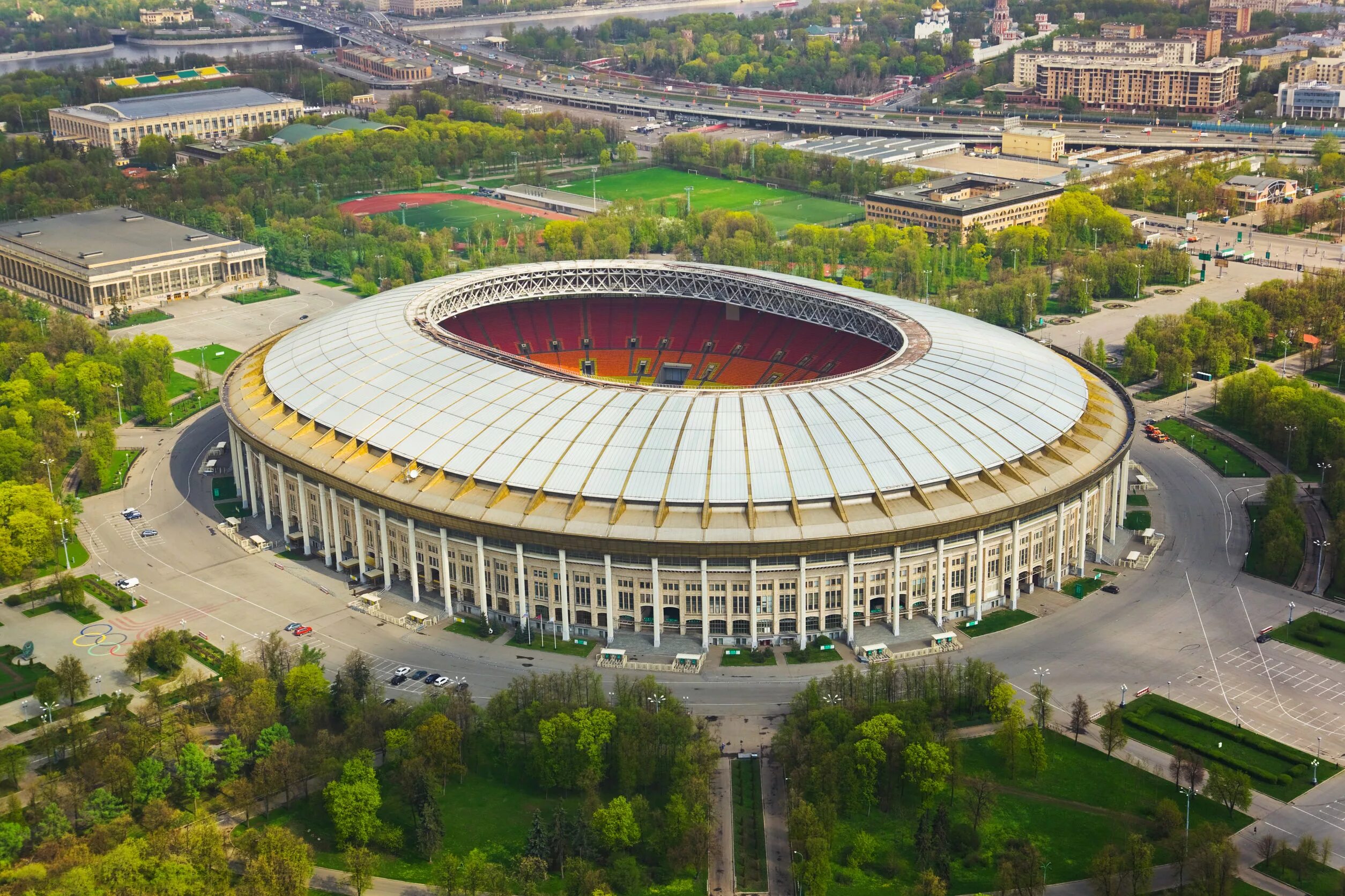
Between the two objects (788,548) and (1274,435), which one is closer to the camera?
(788,548)

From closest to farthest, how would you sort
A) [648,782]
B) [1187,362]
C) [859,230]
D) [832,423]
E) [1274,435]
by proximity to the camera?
[648,782] → [832,423] → [1274,435] → [1187,362] → [859,230]

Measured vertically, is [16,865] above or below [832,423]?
below

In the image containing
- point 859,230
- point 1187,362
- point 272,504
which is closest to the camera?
point 272,504

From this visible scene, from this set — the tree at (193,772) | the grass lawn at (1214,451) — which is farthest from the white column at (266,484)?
the grass lawn at (1214,451)

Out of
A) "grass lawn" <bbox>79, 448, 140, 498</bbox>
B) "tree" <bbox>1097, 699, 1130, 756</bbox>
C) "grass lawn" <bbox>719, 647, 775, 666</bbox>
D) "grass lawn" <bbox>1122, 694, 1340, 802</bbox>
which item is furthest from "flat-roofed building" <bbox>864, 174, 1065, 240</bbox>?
"tree" <bbox>1097, 699, 1130, 756</bbox>

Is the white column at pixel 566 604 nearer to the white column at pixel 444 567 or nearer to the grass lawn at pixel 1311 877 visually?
the white column at pixel 444 567

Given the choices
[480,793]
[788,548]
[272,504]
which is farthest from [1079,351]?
[480,793]

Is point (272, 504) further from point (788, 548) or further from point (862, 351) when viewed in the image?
point (862, 351)

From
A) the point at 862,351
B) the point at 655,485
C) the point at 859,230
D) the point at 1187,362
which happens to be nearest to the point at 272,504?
the point at 655,485
